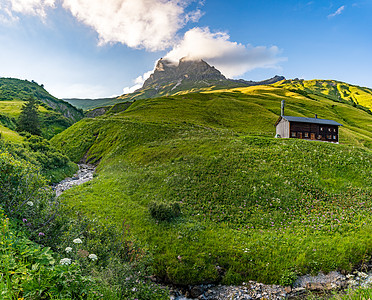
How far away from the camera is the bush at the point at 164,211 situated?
19062 millimetres

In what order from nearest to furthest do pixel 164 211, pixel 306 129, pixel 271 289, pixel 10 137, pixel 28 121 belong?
pixel 271 289
pixel 164 211
pixel 10 137
pixel 28 121
pixel 306 129

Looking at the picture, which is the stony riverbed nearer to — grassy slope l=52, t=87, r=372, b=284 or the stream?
grassy slope l=52, t=87, r=372, b=284

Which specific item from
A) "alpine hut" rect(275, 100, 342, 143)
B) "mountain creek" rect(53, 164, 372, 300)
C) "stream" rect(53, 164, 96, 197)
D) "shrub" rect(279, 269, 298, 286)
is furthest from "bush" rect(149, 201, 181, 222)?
"alpine hut" rect(275, 100, 342, 143)

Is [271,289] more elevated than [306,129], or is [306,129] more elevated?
[306,129]

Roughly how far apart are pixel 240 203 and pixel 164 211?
8640mm

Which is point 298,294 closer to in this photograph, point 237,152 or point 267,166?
point 267,166

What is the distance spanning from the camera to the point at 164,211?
1925 cm

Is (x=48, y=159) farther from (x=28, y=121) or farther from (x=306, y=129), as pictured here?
(x=306, y=129)

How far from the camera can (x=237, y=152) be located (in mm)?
32781

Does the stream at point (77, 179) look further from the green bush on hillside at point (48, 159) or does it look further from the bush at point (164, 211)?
the bush at point (164, 211)

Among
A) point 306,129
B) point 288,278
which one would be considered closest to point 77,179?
point 288,278

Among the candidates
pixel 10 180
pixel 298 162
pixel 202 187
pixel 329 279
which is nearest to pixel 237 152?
pixel 298 162

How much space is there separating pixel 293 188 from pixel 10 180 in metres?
26.4

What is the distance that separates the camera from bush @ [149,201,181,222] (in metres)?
19.1
